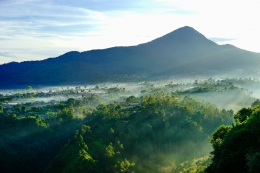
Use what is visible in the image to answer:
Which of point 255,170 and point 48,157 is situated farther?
point 48,157

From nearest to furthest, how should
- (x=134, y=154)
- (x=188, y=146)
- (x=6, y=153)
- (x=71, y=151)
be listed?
(x=71, y=151) < (x=134, y=154) < (x=188, y=146) < (x=6, y=153)

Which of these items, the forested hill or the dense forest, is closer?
the forested hill

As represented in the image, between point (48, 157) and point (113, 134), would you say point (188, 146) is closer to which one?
point (113, 134)

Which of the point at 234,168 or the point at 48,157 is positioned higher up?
the point at 234,168

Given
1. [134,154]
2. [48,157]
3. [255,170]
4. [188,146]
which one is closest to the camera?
[255,170]

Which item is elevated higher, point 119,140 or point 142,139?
point 119,140

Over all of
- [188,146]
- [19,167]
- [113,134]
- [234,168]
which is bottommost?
[19,167]

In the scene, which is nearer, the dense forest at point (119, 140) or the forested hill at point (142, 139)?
the forested hill at point (142, 139)

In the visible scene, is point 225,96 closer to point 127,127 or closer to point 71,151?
point 127,127

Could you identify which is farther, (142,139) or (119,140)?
(142,139)

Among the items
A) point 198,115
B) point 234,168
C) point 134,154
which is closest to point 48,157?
point 134,154
